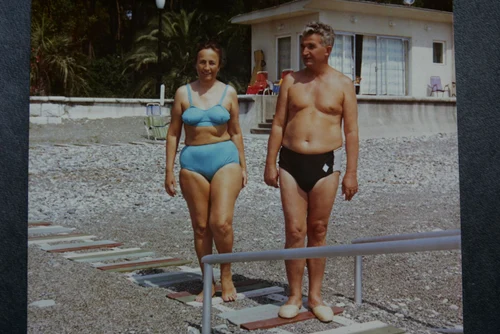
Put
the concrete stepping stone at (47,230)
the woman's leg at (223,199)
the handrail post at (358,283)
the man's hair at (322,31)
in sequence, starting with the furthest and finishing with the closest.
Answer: the concrete stepping stone at (47,230), the handrail post at (358,283), the woman's leg at (223,199), the man's hair at (322,31)

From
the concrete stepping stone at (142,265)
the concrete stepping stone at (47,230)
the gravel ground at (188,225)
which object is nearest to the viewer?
the gravel ground at (188,225)

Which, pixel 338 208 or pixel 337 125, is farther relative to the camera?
pixel 338 208

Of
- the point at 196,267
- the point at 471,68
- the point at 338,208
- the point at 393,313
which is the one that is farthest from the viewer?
the point at 338,208

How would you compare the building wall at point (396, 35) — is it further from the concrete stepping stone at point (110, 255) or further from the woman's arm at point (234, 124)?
the woman's arm at point (234, 124)

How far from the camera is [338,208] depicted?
8.68 meters

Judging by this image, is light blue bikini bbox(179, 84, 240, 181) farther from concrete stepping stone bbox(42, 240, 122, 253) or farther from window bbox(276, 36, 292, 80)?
window bbox(276, 36, 292, 80)

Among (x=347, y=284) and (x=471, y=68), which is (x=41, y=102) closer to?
(x=347, y=284)

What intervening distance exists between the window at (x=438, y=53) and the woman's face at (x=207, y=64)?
57.0 ft

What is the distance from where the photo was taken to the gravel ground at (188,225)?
4.37m

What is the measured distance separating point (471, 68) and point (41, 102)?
1572 centimetres

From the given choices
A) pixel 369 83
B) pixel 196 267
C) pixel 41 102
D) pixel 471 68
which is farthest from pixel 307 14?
pixel 471 68

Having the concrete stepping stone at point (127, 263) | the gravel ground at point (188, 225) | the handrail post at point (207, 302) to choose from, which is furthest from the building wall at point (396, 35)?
the handrail post at point (207, 302)

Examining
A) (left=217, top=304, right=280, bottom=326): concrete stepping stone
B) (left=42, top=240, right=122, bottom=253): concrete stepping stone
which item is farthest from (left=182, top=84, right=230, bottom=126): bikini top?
(left=42, top=240, right=122, bottom=253): concrete stepping stone

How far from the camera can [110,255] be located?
6059mm
